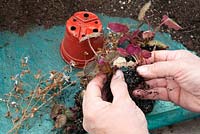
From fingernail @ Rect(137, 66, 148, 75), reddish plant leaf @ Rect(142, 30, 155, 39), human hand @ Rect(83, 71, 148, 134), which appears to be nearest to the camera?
human hand @ Rect(83, 71, 148, 134)

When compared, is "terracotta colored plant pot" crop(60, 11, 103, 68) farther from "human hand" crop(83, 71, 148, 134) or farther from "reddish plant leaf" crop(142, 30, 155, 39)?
"human hand" crop(83, 71, 148, 134)

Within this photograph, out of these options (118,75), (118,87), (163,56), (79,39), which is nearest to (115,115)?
(118,87)

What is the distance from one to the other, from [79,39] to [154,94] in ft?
1.26

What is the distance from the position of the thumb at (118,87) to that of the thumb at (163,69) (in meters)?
0.09

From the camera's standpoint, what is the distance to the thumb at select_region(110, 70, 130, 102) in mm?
1346

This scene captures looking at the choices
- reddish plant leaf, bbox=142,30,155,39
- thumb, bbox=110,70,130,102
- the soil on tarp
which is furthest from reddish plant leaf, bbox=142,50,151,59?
the soil on tarp

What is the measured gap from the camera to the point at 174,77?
4.85ft

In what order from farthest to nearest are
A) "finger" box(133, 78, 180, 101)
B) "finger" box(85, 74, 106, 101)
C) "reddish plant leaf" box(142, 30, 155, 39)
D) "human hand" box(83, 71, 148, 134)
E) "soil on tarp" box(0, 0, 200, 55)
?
1. "soil on tarp" box(0, 0, 200, 55)
2. "reddish plant leaf" box(142, 30, 155, 39)
3. "finger" box(133, 78, 180, 101)
4. "finger" box(85, 74, 106, 101)
5. "human hand" box(83, 71, 148, 134)

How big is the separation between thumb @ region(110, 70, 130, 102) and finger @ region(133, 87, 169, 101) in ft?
0.41

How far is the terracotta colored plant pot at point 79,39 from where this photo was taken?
71.1 inches

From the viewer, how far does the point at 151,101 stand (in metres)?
1.72

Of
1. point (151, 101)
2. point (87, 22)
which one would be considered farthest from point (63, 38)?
point (151, 101)

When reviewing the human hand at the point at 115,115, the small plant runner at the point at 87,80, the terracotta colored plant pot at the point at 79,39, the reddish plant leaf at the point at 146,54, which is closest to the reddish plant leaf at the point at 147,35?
the small plant runner at the point at 87,80

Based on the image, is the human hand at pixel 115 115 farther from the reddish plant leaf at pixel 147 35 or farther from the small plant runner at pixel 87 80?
the reddish plant leaf at pixel 147 35
